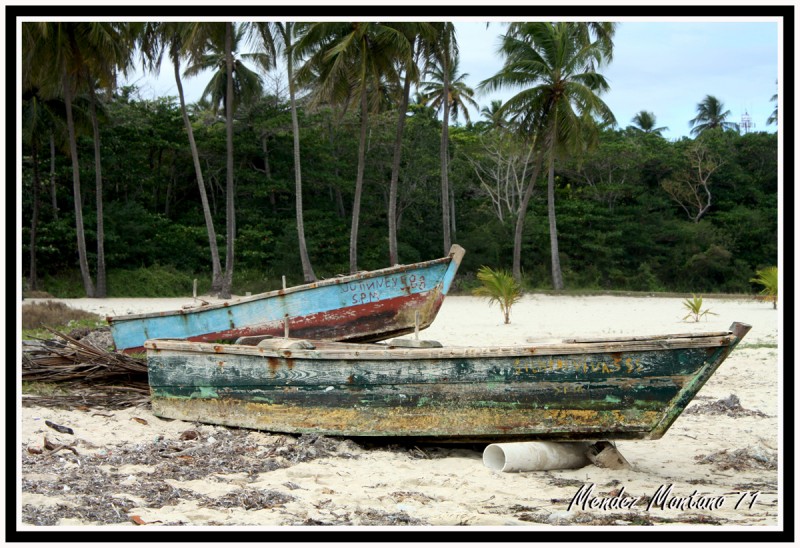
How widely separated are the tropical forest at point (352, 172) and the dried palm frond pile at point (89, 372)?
42.6ft

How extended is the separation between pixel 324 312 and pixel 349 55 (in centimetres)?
1324

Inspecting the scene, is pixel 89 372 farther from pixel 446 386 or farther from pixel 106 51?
pixel 106 51

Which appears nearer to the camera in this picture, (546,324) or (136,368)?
(136,368)

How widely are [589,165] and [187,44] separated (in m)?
17.1

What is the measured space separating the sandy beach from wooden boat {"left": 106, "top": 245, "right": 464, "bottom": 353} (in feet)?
7.24

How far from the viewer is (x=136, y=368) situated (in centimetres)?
848

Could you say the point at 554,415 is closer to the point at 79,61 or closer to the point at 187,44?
the point at 187,44

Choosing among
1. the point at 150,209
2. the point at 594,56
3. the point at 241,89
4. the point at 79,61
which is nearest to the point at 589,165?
the point at 594,56

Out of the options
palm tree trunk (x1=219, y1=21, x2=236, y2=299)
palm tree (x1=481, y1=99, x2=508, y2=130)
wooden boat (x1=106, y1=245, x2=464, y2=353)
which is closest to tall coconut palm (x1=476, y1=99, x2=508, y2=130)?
palm tree (x1=481, y1=99, x2=508, y2=130)

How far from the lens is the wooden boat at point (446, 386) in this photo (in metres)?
5.70

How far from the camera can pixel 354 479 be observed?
18.6 ft

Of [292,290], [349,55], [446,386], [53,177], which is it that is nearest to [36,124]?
[53,177]

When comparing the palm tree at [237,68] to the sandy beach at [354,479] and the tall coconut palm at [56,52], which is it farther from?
the sandy beach at [354,479]
